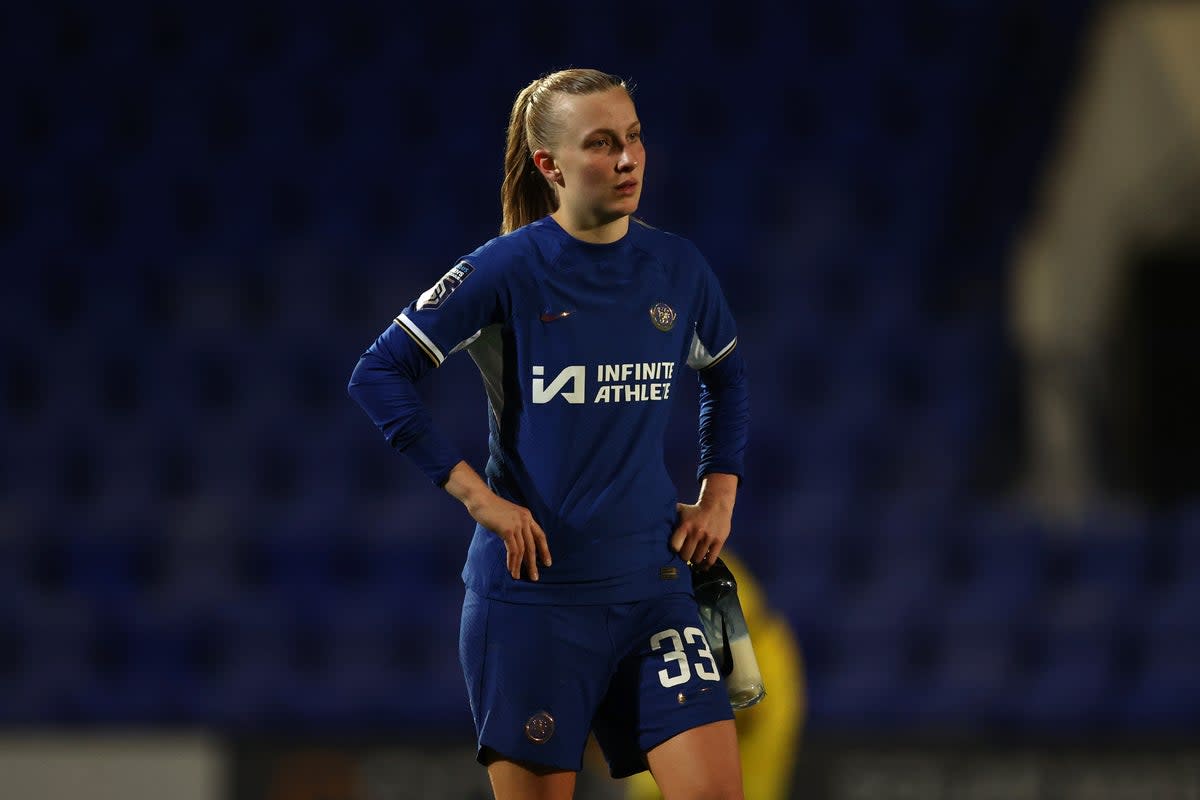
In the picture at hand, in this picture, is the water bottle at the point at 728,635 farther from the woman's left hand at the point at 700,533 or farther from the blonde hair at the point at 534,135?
the blonde hair at the point at 534,135

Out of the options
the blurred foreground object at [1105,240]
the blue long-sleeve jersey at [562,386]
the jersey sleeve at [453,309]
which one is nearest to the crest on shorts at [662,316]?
the blue long-sleeve jersey at [562,386]

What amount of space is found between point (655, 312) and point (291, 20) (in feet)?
19.1

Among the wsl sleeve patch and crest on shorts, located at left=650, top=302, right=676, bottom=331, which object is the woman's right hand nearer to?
the wsl sleeve patch

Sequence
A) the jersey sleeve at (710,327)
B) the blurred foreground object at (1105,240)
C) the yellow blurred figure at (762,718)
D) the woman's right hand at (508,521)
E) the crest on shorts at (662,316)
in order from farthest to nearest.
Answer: the blurred foreground object at (1105,240)
the yellow blurred figure at (762,718)
the jersey sleeve at (710,327)
the crest on shorts at (662,316)
the woman's right hand at (508,521)

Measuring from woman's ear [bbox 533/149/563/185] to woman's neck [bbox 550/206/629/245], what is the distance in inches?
2.1

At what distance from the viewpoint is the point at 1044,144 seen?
780cm

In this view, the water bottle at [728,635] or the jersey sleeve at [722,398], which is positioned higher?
the jersey sleeve at [722,398]

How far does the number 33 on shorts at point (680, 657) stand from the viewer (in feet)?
8.27

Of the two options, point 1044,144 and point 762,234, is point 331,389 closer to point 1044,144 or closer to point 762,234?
point 762,234

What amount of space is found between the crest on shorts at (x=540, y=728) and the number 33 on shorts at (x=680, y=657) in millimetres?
196

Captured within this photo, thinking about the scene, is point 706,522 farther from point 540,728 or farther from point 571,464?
point 540,728

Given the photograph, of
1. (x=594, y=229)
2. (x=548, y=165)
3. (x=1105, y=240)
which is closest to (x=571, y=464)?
(x=594, y=229)

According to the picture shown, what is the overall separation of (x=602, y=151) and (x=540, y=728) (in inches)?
37.0

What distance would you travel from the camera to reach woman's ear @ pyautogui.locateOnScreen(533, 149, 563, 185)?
2547 millimetres
